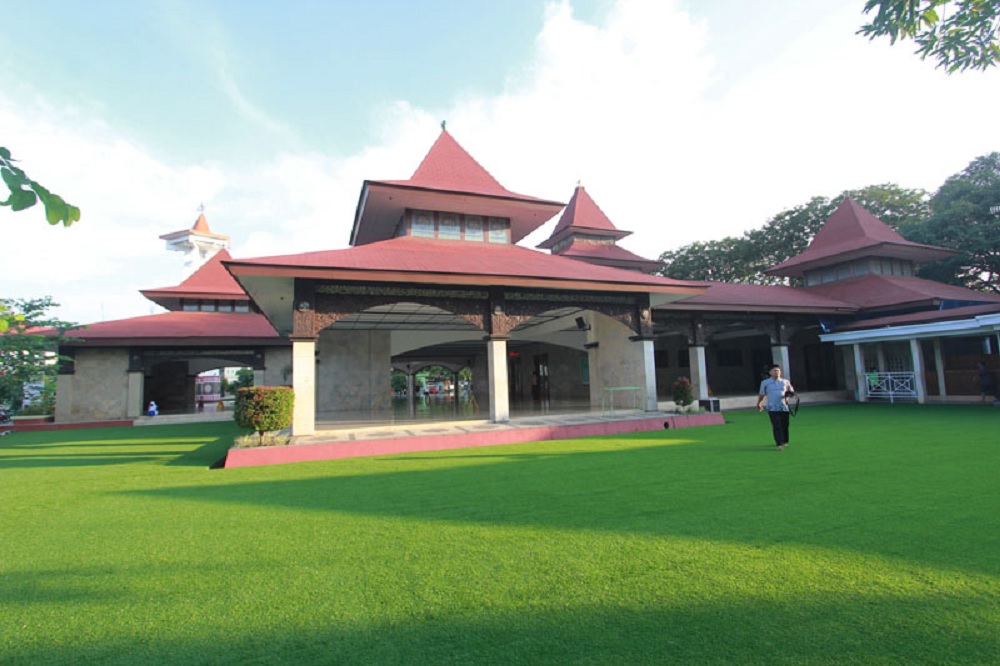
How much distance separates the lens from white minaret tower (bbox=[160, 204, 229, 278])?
4259 cm

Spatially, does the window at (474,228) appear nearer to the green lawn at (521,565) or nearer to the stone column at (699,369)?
the stone column at (699,369)

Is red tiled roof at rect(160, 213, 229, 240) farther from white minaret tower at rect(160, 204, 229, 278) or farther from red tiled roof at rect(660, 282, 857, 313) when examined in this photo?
red tiled roof at rect(660, 282, 857, 313)

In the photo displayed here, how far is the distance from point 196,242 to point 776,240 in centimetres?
4470

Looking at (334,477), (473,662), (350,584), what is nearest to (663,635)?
(473,662)

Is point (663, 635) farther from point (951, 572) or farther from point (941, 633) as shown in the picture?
point (951, 572)

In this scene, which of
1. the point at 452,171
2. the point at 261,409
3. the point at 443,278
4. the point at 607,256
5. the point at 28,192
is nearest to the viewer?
the point at 28,192

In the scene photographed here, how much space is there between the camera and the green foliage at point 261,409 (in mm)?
8438

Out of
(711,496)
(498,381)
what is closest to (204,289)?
(498,381)

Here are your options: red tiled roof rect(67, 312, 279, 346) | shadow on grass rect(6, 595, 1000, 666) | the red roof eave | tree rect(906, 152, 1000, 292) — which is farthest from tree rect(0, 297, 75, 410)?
tree rect(906, 152, 1000, 292)

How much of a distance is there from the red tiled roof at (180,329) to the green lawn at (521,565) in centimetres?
1114

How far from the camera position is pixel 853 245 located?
19.1 m

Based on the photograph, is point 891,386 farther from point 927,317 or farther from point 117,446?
point 117,446

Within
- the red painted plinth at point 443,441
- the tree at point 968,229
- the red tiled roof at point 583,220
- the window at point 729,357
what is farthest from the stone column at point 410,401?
the tree at point 968,229

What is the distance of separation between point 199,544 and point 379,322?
12.2m
